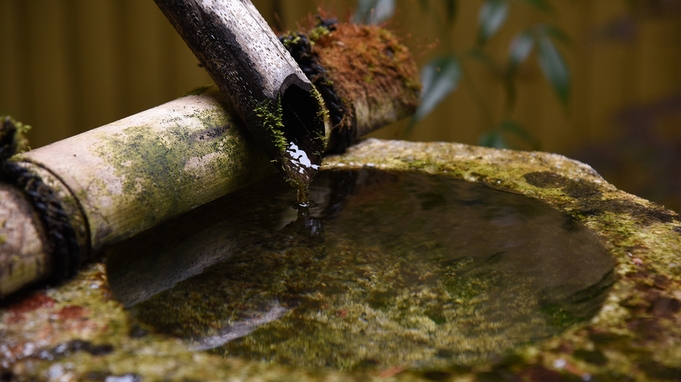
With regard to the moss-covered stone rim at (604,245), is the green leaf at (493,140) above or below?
below

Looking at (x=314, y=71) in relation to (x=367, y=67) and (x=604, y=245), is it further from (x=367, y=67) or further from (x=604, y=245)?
(x=604, y=245)

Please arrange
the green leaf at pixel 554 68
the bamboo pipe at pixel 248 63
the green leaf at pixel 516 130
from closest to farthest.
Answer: the bamboo pipe at pixel 248 63 < the green leaf at pixel 554 68 < the green leaf at pixel 516 130

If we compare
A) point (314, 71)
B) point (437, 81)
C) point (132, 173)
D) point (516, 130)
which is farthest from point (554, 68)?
point (132, 173)

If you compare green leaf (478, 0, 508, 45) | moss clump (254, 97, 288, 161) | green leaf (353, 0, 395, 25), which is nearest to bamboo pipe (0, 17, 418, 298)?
moss clump (254, 97, 288, 161)

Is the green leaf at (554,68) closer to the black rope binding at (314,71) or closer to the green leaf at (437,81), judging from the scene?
the green leaf at (437,81)

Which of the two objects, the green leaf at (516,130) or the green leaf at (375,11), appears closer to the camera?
the green leaf at (375,11)

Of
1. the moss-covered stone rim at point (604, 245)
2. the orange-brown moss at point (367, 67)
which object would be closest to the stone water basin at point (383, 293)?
the moss-covered stone rim at point (604, 245)

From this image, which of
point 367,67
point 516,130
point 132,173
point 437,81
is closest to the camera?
point 132,173
